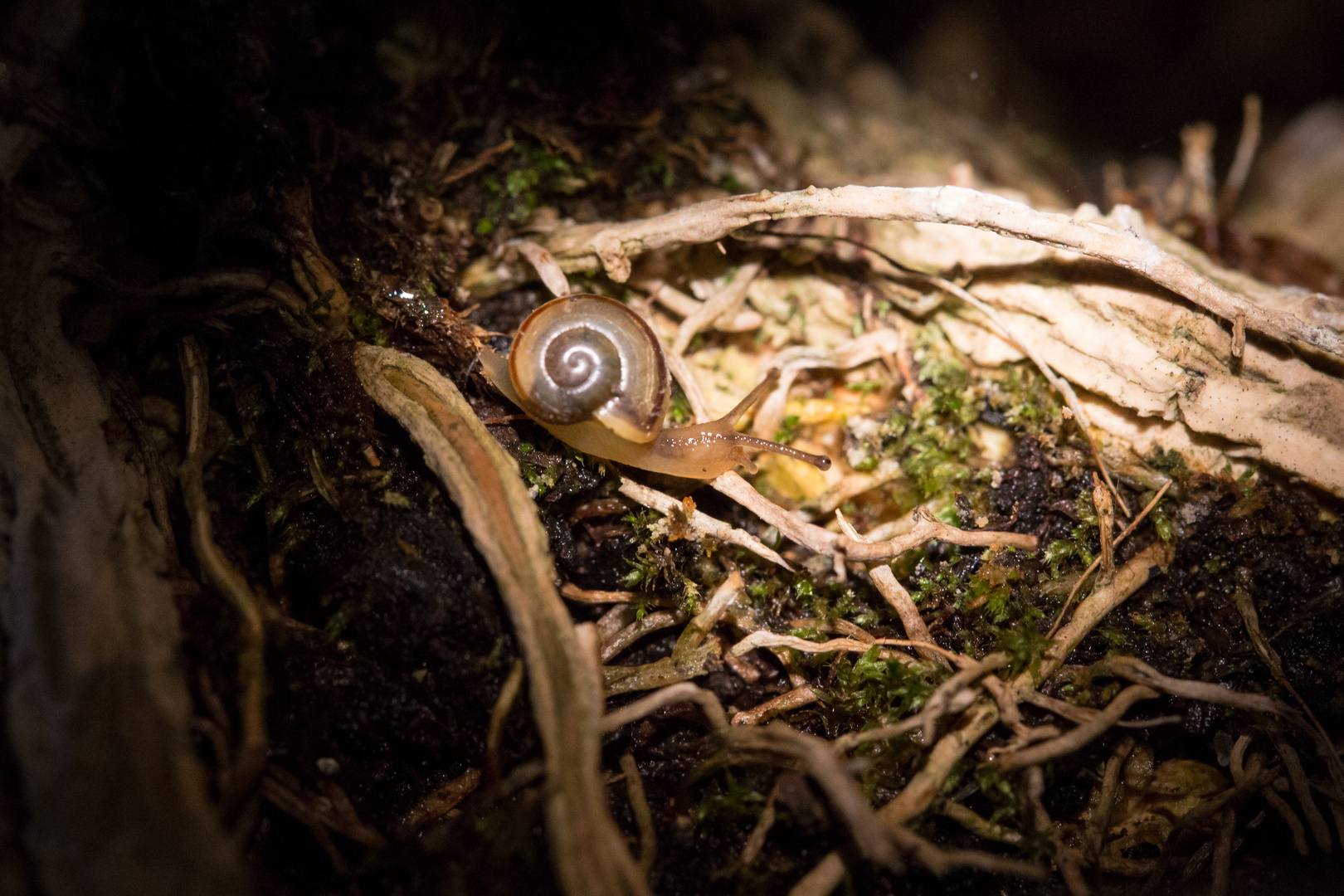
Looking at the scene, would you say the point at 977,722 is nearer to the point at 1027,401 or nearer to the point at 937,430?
the point at 937,430

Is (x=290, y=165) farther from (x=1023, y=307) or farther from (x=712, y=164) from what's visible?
(x=1023, y=307)

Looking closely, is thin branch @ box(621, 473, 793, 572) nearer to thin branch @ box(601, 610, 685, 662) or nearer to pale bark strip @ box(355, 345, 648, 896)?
thin branch @ box(601, 610, 685, 662)

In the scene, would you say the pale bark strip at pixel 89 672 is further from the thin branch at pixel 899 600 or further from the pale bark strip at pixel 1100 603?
the pale bark strip at pixel 1100 603

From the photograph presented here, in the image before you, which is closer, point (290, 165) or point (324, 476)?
point (324, 476)

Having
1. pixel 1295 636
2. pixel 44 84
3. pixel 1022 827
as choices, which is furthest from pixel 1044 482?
pixel 44 84

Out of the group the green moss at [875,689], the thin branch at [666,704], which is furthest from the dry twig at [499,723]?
the green moss at [875,689]
